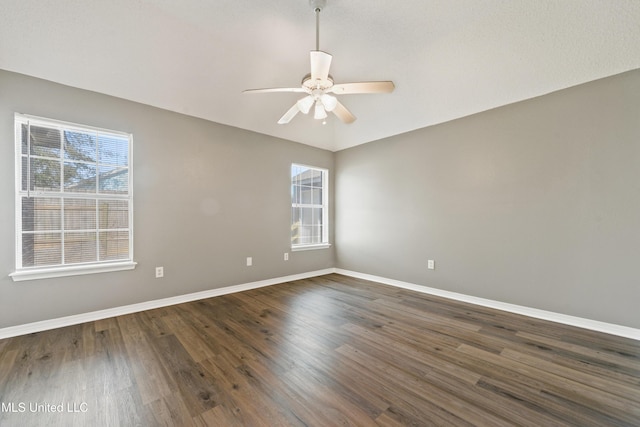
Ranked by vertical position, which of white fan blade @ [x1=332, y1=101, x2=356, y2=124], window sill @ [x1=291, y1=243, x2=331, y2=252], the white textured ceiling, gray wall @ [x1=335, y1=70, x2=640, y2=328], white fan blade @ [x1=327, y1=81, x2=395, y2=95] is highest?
the white textured ceiling

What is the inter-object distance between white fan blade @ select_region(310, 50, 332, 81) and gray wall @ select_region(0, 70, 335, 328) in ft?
7.21

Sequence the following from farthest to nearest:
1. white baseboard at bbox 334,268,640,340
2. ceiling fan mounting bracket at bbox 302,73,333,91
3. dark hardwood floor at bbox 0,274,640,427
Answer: white baseboard at bbox 334,268,640,340 → ceiling fan mounting bracket at bbox 302,73,333,91 → dark hardwood floor at bbox 0,274,640,427

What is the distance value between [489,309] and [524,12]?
3019 millimetres

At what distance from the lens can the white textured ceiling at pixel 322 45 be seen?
2.12 metres

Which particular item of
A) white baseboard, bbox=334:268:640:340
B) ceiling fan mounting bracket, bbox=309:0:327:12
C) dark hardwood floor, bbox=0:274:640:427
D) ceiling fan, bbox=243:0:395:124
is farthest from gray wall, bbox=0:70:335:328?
ceiling fan mounting bracket, bbox=309:0:327:12

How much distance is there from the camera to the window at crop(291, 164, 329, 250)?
4.62 meters

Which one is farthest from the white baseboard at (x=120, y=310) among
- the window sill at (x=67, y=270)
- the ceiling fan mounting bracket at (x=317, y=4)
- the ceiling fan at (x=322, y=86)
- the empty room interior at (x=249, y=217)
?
the ceiling fan mounting bracket at (x=317, y=4)

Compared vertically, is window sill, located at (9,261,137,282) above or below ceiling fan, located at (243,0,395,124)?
below

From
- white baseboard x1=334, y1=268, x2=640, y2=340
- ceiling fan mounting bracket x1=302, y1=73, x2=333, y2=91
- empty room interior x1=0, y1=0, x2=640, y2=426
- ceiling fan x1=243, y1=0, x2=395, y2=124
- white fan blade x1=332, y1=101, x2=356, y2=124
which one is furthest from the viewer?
white fan blade x1=332, y1=101, x2=356, y2=124

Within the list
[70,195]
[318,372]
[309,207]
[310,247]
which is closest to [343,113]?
[318,372]

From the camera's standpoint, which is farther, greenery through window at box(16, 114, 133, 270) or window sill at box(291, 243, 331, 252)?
window sill at box(291, 243, 331, 252)

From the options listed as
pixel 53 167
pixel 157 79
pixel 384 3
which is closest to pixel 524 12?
pixel 384 3

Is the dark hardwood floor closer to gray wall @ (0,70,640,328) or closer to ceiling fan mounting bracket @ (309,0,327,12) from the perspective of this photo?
gray wall @ (0,70,640,328)

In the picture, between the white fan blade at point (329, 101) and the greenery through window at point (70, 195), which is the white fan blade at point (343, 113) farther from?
the greenery through window at point (70, 195)
